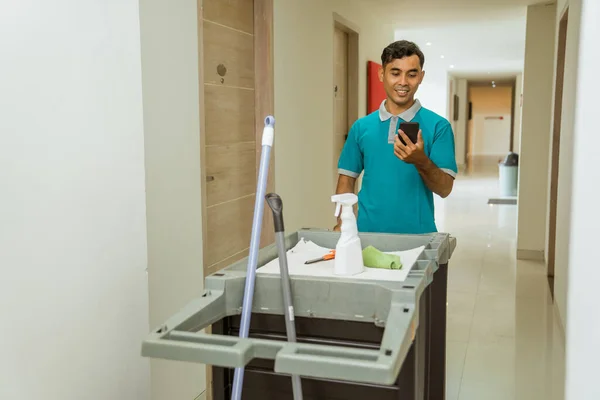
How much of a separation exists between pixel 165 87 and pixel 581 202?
1.53m

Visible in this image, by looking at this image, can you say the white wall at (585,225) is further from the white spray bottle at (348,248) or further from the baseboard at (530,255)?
the baseboard at (530,255)

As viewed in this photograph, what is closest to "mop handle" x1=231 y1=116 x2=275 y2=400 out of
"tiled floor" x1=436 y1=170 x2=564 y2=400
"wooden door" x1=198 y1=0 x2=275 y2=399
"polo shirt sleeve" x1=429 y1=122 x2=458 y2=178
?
"polo shirt sleeve" x1=429 y1=122 x2=458 y2=178

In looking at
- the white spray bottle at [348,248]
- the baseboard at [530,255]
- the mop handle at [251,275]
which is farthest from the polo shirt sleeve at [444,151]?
the baseboard at [530,255]

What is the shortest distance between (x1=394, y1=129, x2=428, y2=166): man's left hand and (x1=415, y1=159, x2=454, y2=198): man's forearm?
56 millimetres

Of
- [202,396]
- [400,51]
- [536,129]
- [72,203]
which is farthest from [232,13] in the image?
[536,129]

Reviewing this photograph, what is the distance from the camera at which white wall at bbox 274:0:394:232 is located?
3.89m

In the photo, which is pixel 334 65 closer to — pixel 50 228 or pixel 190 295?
pixel 190 295

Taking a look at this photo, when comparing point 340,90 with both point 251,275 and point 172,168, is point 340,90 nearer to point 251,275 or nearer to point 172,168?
point 172,168

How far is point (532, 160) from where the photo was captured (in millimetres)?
6125

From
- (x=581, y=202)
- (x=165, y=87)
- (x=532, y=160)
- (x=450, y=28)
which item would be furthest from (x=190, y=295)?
(x=450, y=28)

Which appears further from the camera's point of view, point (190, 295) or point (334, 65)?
point (334, 65)

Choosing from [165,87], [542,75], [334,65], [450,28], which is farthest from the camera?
[450,28]

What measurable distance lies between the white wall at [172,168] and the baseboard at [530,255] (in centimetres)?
423

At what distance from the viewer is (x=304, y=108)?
14.4ft
